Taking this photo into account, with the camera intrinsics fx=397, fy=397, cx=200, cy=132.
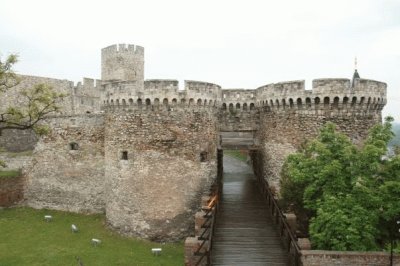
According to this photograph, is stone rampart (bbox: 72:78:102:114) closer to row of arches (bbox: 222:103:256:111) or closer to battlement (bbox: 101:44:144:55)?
battlement (bbox: 101:44:144:55)

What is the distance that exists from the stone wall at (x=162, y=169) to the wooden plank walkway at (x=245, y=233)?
199 cm

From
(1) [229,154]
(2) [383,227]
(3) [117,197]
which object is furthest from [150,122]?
(1) [229,154]

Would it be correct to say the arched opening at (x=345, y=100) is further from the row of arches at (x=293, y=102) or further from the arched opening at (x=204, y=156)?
the arched opening at (x=204, y=156)

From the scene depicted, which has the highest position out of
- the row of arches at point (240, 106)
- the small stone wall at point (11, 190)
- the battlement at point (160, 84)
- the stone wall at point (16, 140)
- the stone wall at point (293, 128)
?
the battlement at point (160, 84)

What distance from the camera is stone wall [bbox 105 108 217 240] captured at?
18.7m

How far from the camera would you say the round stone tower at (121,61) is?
97.2 feet

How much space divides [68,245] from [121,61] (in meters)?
15.2

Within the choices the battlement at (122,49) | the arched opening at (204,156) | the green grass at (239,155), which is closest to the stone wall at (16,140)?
the battlement at (122,49)

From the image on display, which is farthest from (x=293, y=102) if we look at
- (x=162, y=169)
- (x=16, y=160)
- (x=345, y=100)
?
(x=16, y=160)

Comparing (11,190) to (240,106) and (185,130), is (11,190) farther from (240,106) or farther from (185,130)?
(240,106)

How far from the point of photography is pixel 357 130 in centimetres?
1780

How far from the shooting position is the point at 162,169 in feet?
61.4

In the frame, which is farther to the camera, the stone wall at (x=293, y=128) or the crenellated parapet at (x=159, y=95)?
the crenellated parapet at (x=159, y=95)

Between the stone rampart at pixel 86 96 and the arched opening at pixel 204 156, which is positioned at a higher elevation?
the stone rampart at pixel 86 96
